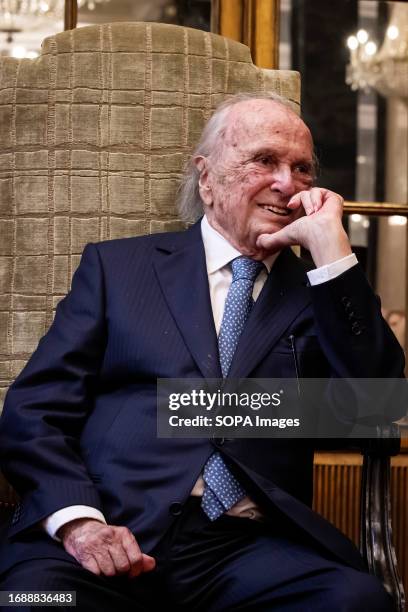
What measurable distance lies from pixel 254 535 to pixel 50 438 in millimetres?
386

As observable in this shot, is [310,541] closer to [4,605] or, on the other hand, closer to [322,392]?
[322,392]

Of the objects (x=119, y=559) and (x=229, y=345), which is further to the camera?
(x=229, y=345)

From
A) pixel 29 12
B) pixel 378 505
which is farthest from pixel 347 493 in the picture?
pixel 29 12

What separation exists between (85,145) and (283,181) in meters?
0.49

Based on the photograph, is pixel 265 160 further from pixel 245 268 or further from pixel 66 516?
pixel 66 516

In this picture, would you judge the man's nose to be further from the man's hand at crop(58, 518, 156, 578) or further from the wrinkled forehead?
the man's hand at crop(58, 518, 156, 578)

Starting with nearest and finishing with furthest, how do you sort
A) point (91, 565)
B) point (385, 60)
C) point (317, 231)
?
point (91, 565), point (317, 231), point (385, 60)

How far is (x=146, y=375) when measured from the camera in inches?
66.3

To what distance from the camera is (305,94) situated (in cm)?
255

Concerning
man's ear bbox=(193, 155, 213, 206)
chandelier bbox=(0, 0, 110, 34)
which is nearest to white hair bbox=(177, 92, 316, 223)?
man's ear bbox=(193, 155, 213, 206)

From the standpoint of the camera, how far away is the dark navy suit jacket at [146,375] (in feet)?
5.16

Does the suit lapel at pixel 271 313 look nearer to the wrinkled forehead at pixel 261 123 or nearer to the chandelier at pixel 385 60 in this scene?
the wrinkled forehead at pixel 261 123

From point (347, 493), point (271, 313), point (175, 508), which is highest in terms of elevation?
point (271, 313)

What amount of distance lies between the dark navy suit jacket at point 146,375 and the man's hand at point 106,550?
32mm
